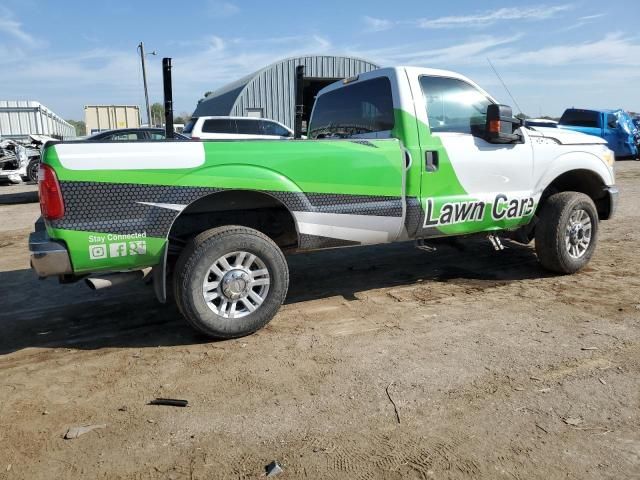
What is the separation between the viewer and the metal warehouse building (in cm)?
2586

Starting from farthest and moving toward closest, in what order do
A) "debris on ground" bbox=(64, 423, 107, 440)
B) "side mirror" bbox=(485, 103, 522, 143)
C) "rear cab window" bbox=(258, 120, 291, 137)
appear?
1. "rear cab window" bbox=(258, 120, 291, 137)
2. "side mirror" bbox=(485, 103, 522, 143)
3. "debris on ground" bbox=(64, 423, 107, 440)

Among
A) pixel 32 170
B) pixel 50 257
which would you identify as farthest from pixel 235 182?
pixel 32 170

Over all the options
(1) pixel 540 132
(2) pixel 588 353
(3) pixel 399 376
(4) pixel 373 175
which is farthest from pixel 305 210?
(1) pixel 540 132

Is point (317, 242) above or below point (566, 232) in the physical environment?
above

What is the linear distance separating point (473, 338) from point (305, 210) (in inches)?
63.8

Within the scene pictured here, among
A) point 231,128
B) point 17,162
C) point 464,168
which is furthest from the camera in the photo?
point 17,162

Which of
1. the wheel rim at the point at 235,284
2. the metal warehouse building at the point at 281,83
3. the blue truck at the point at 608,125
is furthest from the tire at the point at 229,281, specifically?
the metal warehouse building at the point at 281,83

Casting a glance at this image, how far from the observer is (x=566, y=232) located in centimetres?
521

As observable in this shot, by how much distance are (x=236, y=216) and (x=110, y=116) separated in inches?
1325

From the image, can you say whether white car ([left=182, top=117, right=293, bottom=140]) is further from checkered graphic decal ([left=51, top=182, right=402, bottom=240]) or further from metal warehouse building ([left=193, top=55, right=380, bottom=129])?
checkered graphic decal ([left=51, top=182, right=402, bottom=240])

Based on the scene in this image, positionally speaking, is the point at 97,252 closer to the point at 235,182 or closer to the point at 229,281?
the point at 229,281

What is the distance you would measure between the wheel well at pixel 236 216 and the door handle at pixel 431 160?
4.21 feet

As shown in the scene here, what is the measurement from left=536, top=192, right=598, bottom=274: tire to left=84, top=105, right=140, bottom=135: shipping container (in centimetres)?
3320

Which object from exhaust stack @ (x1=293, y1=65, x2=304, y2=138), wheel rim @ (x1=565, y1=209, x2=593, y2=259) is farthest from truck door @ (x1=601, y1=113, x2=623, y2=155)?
→ exhaust stack @ (x1=293, y1=65, x2=304, y2=138)
